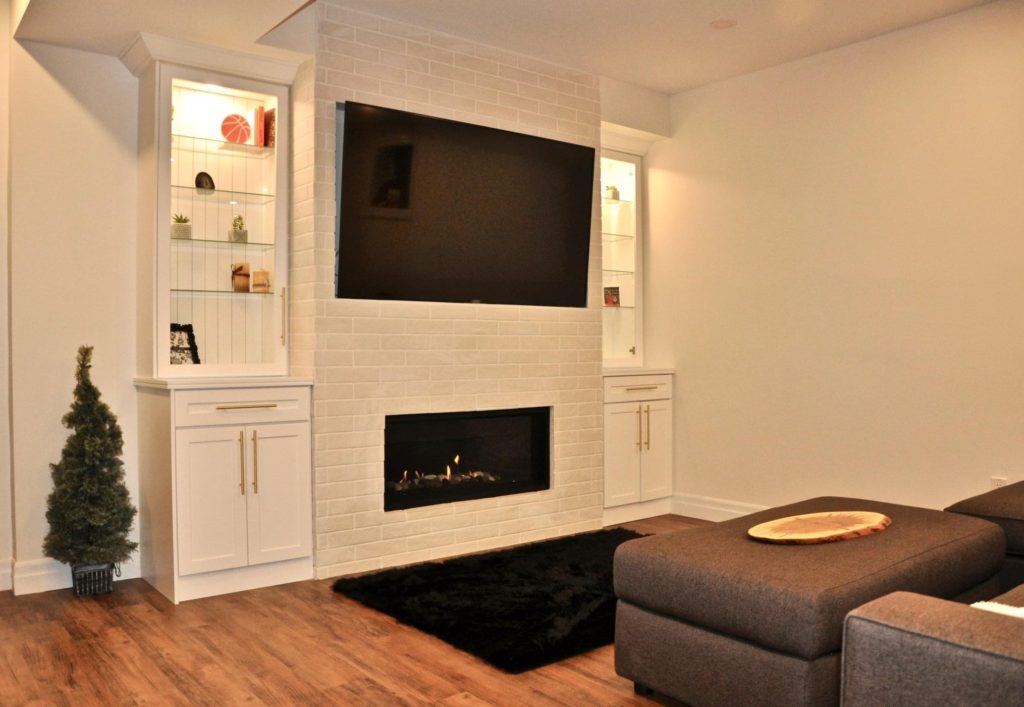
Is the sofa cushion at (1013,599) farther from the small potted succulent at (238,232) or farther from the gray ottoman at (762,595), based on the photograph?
Result: the small potted succulent at (238,232)

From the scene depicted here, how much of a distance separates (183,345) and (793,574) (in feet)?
9.96

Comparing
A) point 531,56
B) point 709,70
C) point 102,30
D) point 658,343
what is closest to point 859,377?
point 658,343

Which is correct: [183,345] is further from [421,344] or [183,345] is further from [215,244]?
[421,344]

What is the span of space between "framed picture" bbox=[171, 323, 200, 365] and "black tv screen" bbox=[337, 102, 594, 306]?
750 millimetres

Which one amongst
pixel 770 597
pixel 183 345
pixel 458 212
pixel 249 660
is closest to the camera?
pixel 770 597

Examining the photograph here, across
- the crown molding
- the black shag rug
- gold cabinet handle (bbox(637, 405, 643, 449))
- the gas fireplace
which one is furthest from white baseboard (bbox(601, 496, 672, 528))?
the crown molding

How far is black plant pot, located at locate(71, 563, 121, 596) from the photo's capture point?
12.6 feet

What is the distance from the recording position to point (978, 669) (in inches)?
57.9

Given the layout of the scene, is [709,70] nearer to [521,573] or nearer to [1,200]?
[521,573]

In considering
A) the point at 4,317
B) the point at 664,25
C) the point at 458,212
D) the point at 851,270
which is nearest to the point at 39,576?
the point at 4,317

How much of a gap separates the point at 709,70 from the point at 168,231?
3318mm

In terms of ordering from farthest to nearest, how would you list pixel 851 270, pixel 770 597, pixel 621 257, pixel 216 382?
pixel 621 257 → pixel 851 270 → pixel 216 382 → pixel 770 597

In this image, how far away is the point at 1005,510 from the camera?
3.15 metres

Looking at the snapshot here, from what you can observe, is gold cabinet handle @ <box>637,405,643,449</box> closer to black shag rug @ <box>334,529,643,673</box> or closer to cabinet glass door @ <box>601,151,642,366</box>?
cabinet glass door @ <box>601,151,642,366</box>
